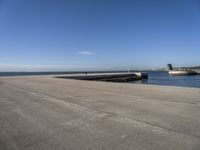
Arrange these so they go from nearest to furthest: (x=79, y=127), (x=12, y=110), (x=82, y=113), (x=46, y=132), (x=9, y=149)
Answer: (x=9, y=149) < (x=46, y=132) < (x=79, y=127) < (x=82, y=113) < (x=12, y=110)

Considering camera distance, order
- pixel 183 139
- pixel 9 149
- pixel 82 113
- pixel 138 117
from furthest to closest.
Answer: pixel 82 113 → pixel 138 117 → pixel 183 139 → pixel 9 149

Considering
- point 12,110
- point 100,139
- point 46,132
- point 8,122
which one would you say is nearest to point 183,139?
point 100,139

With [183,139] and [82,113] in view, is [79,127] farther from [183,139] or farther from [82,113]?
[183,139]

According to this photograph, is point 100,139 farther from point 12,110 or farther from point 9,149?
point 12,110

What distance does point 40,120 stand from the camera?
Answer: 5.40 m

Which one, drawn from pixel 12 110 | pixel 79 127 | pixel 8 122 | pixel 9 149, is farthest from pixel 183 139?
pixel 12 110

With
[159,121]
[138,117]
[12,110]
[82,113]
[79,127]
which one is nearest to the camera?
[79,127]

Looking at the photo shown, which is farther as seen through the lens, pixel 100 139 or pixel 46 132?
pixel 46 132

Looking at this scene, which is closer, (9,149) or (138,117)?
(9,149)

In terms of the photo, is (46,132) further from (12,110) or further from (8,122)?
(12,110)

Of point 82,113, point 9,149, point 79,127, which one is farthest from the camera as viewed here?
point 82,113

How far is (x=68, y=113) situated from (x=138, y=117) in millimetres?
2121

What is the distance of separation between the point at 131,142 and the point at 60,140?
135 cm

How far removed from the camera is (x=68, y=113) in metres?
6.19
